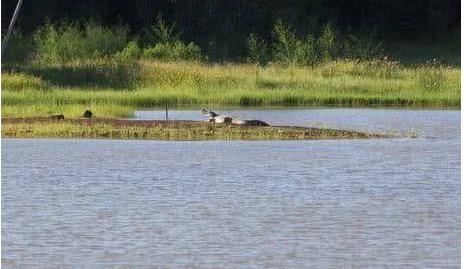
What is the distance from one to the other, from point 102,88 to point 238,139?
13.2m

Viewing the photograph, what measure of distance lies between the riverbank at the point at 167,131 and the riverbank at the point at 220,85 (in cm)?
419

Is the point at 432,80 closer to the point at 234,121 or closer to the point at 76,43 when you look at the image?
the point at 76,43

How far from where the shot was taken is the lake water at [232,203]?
37.2ft

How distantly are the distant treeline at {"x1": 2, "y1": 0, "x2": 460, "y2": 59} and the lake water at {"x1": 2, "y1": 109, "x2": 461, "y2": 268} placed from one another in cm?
2912

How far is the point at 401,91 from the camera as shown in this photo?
114 ft

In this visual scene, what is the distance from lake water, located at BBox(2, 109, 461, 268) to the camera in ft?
37.2

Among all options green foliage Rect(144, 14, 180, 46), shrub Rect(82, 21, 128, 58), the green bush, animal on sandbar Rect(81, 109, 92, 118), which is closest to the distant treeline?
green foliage Rect(144, 14, 180, 46)

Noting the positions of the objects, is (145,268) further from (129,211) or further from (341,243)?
(129,211)

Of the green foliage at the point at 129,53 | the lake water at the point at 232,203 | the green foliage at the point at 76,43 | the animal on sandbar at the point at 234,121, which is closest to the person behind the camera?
the lake water at the point at 232,203

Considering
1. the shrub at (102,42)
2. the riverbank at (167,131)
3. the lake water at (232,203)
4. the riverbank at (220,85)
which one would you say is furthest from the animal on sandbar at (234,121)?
the shrub at (102,42)

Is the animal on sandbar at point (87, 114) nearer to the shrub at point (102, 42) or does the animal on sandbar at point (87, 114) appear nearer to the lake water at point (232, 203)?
the lake water at point (232, 203)

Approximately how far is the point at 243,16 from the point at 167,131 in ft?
111

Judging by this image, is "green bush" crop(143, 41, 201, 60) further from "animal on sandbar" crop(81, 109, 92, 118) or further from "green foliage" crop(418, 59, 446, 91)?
"animal on sandbar" crop(81, 109, 92, 118)

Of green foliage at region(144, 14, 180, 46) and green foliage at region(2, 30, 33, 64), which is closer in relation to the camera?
green foliage at region(2, 30, 33, 64)
